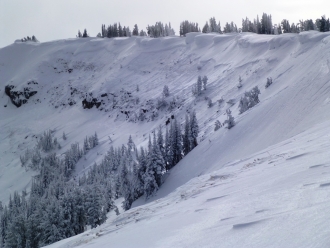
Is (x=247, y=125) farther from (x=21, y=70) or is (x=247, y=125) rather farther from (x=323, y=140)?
(x=21, y=70)

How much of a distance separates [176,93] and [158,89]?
1038 cm

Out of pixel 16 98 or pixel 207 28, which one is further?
pixel 207 28

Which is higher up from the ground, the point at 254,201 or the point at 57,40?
the point at 57,40

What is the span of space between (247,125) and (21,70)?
399ft

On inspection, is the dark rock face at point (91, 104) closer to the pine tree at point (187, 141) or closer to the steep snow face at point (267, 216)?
the pine tree at point (187, 141)

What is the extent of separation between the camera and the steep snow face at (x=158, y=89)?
32.5 meters

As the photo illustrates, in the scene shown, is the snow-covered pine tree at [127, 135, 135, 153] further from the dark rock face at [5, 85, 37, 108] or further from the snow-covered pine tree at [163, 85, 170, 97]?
the dark rock face at [5, 85, 37, 108]

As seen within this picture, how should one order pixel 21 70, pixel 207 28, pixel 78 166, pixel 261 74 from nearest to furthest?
pixel 261 74 → pixel 78 166 → pixel 21 70 → pixel 207 28

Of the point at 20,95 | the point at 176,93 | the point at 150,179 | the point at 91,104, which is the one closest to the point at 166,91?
the point at 176,93

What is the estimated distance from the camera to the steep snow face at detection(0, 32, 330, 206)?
32500mm

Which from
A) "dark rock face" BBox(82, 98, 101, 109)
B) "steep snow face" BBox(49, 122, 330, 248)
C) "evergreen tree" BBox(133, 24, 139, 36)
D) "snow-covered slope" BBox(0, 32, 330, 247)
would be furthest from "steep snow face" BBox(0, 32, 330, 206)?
"evergreen tree" BBox(133, 24, 139, 36)

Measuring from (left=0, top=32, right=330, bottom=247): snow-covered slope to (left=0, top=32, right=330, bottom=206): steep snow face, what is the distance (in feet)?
0.78

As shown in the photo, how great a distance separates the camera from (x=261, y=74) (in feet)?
206

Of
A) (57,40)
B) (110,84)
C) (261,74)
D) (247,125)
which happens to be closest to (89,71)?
(110,84)
